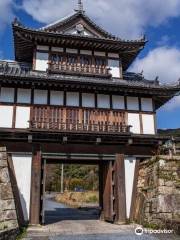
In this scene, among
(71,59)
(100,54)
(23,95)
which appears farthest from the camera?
(100,54)

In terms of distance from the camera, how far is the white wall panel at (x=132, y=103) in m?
19.9

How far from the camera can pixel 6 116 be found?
17953 millimetres

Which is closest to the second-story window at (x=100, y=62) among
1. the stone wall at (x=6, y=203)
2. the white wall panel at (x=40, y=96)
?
the white wall panel at (x=40, y=96)

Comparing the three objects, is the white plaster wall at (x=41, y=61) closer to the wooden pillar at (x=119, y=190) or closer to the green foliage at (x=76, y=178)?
the wooden pillar at (x=119, y=190)

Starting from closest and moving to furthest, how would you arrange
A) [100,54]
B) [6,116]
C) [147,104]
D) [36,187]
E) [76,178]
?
[36,187] < [6,116] < [147,104] < [100,54] < [76,178]

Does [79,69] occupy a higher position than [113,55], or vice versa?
[113,55]

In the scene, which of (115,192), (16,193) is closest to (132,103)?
(115,192)

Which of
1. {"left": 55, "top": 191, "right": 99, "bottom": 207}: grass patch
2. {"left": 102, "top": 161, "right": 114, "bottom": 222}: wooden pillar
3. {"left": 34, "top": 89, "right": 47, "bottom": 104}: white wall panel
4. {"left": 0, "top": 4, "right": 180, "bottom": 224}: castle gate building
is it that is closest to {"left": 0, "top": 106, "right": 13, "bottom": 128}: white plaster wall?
{"left": 0, "top": 4, "right": 180, "bottom": 224}: castle gate building

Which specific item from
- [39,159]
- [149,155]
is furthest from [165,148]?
[39,159]

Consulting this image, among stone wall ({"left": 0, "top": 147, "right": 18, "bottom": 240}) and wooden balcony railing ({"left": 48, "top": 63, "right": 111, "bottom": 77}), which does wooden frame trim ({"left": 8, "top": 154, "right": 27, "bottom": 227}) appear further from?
wooden balcony railing ({"left": 48, "top": 63, "right": 111, "bottom": 77})

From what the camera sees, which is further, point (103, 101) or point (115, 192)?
point (103, 101)

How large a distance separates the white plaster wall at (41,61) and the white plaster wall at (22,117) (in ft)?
11.4

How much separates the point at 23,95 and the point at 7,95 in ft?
3.10

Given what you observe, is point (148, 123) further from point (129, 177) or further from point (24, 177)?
point (24, 177)
